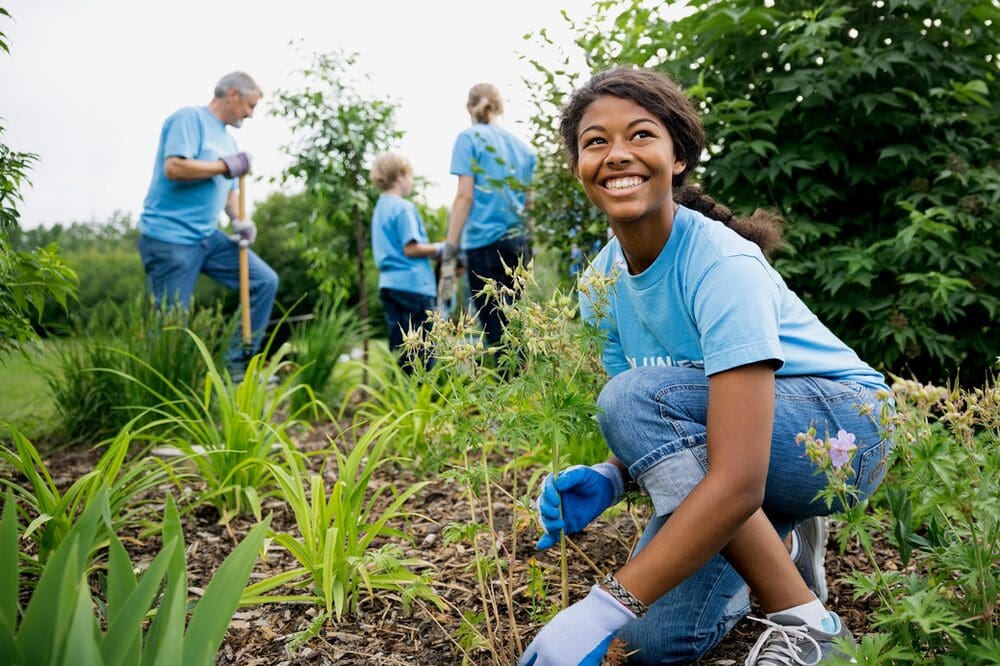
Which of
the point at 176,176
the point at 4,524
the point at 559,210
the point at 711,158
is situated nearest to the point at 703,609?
the point at 4,524

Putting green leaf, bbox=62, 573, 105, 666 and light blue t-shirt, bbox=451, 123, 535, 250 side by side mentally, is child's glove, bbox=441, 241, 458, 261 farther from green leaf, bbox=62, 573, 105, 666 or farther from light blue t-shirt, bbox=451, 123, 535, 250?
green leaf, bbox=62, 573, 105, 666

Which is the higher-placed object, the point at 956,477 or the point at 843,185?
the point at 843,185

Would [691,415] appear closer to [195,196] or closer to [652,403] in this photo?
[652,403]

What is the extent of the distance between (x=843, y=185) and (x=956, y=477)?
7.05ft

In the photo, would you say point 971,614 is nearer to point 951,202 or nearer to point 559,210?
point 951,202

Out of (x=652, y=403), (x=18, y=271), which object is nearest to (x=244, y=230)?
(x=18, y=271)

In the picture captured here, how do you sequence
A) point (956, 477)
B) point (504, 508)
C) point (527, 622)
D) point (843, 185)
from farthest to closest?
point (843, 185)
point (504, 508)
point (527, 622)
point (956, 477)

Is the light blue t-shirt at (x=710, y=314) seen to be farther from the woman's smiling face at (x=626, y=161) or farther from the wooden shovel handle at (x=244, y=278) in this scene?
the wooden shovel handle at (x=244, y=278)

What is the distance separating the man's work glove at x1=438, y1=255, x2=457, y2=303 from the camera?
203 inches

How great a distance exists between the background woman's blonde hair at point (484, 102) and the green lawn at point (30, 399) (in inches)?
104

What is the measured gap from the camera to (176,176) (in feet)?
16.1

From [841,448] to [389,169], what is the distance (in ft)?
14.9

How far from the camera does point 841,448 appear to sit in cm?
140

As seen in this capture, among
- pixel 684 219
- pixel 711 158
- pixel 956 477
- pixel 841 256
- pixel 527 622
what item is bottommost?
pixel 527 622
